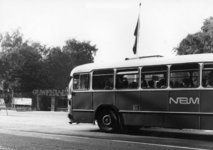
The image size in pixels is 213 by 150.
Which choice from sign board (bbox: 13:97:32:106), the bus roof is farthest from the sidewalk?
sign board (bbox: 13:97:32:106)

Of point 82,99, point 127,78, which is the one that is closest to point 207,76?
point 127,78

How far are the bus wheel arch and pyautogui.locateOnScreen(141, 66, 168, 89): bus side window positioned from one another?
1.64 metres

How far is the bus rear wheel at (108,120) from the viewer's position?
1329 centimetres

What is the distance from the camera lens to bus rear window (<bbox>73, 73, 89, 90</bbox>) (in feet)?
47.1

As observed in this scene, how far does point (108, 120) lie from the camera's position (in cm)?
1352

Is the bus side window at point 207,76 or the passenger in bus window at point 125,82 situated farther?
the passenger in bus window at point 125,82

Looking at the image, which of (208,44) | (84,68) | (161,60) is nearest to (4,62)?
(208,44)

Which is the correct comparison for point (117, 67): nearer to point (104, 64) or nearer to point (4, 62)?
point (104, 64)

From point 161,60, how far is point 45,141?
506 cm

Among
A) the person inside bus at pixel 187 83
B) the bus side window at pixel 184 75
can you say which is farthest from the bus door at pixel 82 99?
the person inside bus at pixel 187 83

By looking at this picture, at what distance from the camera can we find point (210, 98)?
10961mm

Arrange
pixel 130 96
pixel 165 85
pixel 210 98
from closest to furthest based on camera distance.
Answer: pixel 210 98 < pixel 165 85 < pixel 130 96

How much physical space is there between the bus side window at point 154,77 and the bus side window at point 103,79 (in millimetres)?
1461

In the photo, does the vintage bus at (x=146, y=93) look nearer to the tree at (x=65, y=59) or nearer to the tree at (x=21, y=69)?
the tree at (x=21, y=69)
